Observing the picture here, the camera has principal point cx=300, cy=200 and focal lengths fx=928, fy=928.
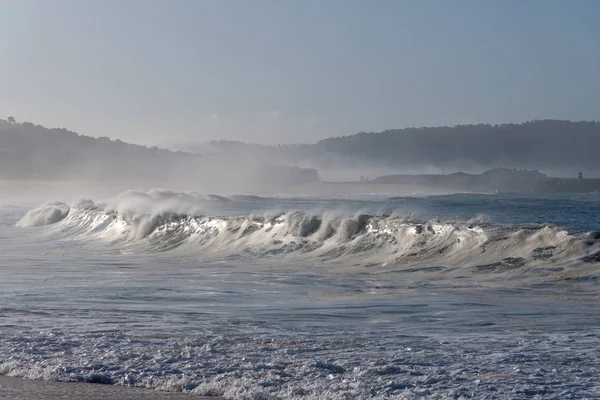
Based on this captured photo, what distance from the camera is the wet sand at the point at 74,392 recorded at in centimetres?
742

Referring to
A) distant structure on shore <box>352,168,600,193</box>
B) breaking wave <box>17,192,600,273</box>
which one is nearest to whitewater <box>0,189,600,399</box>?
breaking wave <box>17,192,600,273</box>

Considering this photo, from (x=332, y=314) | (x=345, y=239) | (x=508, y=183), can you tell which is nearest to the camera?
(x=332, y=314)

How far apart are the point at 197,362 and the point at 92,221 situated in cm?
3313

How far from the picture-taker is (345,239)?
2450 centimetres

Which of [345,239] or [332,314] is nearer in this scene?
[332,314]

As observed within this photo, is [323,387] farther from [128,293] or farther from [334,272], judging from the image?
[334,272]

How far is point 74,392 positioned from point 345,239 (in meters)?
17.2

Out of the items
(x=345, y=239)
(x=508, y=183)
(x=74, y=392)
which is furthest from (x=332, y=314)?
(x=508, y=183)

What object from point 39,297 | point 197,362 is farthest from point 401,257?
point 197,362

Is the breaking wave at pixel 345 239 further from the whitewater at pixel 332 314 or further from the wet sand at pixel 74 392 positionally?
the wet sand at pixel 74 392

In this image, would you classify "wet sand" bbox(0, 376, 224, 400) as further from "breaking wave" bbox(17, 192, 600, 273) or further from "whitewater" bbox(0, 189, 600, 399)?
"breaking wave" bbox(17, 192, 600, 273)

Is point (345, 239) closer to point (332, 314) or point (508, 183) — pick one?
point (332, 314)

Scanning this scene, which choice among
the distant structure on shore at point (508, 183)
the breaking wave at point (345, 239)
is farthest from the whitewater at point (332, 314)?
the distant structure on shore at point (508, 183)

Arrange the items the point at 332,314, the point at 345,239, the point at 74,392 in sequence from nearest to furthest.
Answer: the point at 74,392 < the point at 332,314 < the point at 345,239
